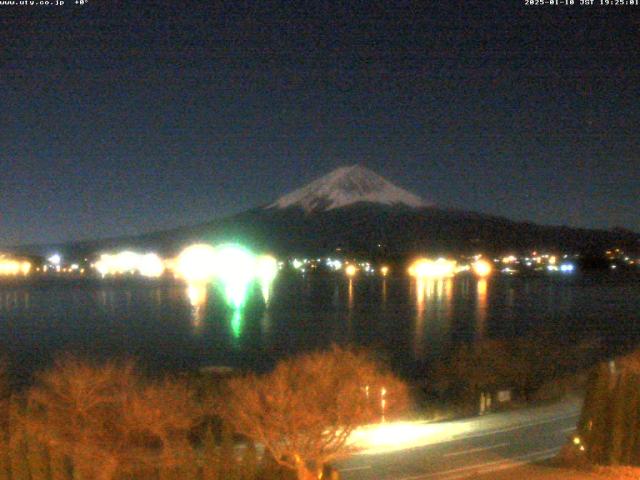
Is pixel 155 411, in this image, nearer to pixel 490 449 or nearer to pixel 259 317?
pixel 490 449

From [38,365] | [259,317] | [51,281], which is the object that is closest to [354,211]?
[51,281]

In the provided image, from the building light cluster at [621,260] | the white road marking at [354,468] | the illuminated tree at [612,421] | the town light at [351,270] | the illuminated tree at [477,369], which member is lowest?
the illuminated tree at [477,369]

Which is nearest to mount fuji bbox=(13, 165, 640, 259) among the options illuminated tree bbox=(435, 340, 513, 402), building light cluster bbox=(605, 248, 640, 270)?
building light cluster bbox=(605, 248, 640, 270)

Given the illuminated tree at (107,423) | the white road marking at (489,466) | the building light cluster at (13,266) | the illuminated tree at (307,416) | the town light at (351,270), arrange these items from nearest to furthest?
the illuminated tree at (307,416), the illuminated tree at (107,423), the white road marking at (489,466), the building light cluster at (13,266), the town light at (351,270)

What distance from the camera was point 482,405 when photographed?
1250cm

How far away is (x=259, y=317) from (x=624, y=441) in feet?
70.1

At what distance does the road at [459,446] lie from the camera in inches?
284

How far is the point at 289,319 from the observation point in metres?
27.0

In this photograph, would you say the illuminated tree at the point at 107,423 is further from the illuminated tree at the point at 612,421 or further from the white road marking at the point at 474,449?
the illuminated tree at the point at 612,421

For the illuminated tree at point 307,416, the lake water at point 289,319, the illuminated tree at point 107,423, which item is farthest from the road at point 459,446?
the lake water at point 289,319

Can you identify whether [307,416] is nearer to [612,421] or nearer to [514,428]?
[612,421]

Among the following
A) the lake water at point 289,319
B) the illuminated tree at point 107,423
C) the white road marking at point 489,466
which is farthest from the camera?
the lake water at point 289,319

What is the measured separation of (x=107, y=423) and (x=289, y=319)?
20.3 m

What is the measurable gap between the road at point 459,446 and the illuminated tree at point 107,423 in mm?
1529
